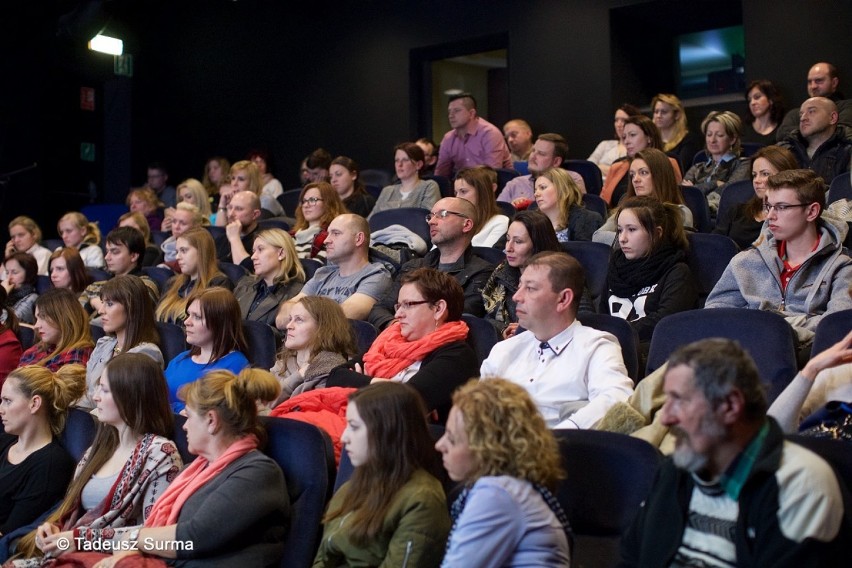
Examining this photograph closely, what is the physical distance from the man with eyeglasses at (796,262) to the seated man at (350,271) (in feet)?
5.30

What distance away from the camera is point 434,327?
355cm

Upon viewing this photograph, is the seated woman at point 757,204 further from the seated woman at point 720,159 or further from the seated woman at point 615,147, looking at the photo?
the seated woman at point 615,147

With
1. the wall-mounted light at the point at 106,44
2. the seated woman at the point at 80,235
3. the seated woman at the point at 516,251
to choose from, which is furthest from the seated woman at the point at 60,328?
the wall-mounted light at the point at 106,44

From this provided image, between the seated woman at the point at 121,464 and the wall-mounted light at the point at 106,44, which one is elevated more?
the wall-mounted light at the point at 106,44

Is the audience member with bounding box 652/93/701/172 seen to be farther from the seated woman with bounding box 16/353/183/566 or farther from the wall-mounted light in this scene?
the wall-mounted light

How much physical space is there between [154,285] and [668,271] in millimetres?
2841

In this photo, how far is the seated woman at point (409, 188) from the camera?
6320 millimetres

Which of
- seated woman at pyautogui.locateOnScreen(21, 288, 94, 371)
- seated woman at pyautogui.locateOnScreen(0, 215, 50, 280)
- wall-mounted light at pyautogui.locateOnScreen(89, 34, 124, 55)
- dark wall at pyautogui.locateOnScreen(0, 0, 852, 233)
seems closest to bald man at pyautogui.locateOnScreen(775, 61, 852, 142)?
dark wall at pyautogui.locateOnScreen(0, 0, 852, 233)

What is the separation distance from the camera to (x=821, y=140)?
5578 millimetres

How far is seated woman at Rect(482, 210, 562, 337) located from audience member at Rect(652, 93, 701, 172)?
2.61m

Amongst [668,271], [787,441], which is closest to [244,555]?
[787,441]

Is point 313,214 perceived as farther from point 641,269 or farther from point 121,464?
point 121,464

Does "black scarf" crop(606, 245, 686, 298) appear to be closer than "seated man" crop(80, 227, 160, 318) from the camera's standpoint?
Yes

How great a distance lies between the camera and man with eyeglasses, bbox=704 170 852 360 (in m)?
3.31
